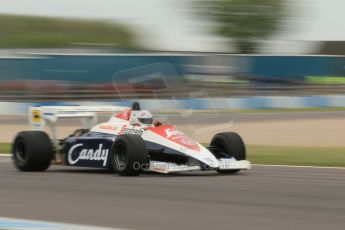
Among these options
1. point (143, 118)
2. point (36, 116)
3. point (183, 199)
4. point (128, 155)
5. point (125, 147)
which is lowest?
point (183, 199)

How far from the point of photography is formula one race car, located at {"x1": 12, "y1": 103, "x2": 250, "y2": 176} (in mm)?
11055

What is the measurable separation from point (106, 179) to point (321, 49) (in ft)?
171

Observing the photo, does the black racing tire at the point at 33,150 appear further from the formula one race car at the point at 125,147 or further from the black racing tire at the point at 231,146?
the black racing tire at the point at 231,146

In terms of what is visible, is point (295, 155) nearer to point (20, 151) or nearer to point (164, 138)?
point (164, 138)

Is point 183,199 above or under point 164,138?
under

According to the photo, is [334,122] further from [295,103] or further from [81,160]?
[81,160]

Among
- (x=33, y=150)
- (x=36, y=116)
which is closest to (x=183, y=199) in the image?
(x=33, y=150)

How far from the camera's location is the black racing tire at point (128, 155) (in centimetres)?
1093

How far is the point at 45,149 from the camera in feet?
40.6

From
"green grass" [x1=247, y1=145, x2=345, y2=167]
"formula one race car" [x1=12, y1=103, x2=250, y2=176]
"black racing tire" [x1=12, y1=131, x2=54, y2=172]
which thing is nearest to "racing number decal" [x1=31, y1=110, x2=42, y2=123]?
"formula one race car" [x1=12, y1=103, x2=250, y2=176]

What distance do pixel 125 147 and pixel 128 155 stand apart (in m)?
0.15

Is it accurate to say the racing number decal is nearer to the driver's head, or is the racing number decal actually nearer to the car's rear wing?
the car's rear wing

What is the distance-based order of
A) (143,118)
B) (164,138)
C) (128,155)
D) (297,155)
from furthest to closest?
(297,155), (143,118), (164,138), (128,155)

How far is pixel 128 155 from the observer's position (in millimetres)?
10945
